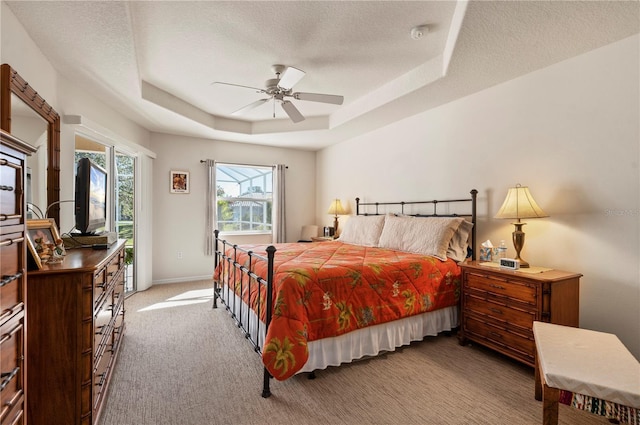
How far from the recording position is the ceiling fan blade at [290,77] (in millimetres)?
2543

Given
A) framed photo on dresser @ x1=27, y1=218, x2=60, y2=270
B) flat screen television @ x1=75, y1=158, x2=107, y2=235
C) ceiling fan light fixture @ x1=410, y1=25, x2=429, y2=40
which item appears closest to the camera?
framed photo on dresser @ x1=27, y1=218, x2=60, y2=270

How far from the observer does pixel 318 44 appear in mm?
2641

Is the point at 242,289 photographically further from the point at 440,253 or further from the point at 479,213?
the point at 479,213

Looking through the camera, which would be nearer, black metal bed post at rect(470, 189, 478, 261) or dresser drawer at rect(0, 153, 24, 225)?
dresser drawer at rect(0, 153, 24, 225)

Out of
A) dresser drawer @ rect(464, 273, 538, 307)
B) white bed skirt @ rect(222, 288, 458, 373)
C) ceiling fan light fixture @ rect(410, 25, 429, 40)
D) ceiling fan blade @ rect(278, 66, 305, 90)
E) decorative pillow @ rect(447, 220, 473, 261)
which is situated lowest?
white bed skirt @ rect(222, 288, 458, 373)

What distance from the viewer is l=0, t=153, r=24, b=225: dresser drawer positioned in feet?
3.27

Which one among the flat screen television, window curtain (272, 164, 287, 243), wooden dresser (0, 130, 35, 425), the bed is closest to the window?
window curtain (272, 164, 287, 243)

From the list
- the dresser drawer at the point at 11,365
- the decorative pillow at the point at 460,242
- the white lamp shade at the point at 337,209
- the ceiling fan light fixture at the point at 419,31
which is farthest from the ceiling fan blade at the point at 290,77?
the white lamp shade at the point at 337,209

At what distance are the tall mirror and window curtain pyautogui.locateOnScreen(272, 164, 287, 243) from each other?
355cm

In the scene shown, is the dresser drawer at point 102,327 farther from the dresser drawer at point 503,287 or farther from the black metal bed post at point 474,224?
the black metal bed post at point 474,224

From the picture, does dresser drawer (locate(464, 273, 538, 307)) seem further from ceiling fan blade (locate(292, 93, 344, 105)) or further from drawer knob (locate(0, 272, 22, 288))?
drawer knob (locate(0, 272, 22, 288))

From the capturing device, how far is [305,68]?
310 centimetres

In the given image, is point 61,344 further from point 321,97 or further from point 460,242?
point 460,242

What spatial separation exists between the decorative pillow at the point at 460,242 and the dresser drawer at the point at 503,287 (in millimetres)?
379
